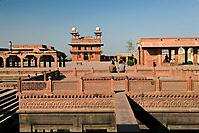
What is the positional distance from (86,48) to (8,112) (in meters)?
41.1

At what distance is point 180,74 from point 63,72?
1069cm

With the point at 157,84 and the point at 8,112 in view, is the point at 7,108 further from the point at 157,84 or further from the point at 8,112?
the point at 157,84

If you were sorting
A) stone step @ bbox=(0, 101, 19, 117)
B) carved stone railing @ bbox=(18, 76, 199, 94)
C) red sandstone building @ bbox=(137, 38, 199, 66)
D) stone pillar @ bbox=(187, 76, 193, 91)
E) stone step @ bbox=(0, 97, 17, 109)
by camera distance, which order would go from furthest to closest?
red sandstone building @ bbox=(137, 38, 199, 66)
stone step @ bbox=(0, 97, 17, 109)
carved stone railing @ bbox=(18, 76, 199, 94)
stone pillar @ bbox=(187, 76, 193, 91)
stone step @ bbox=(0, 101, 19, 117)

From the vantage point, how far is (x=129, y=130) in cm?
550

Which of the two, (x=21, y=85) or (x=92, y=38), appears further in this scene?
(x=92, y=38)

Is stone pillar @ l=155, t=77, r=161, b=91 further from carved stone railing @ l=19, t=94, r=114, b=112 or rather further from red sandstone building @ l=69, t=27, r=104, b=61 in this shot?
red sandstone building @ l=69, t=27, r=104, b=61

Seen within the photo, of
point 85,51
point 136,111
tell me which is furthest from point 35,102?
point 85,51

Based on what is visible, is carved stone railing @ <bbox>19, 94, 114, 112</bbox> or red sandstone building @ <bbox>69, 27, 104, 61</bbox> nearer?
carved stone railing @ <bbox>19, 94, 114, 112</bbox>

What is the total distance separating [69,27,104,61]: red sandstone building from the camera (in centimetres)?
5078

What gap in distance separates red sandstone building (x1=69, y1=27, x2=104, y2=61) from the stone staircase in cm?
3841

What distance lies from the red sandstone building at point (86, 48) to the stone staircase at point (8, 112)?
38407mm

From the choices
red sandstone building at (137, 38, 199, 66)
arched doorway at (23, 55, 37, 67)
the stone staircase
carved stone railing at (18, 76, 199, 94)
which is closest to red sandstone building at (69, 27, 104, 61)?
arched doorway at (23, 55, 37, 67)

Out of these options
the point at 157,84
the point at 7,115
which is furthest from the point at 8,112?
the point at 157,84

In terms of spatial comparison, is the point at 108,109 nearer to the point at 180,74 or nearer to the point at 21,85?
the point at 21,85
